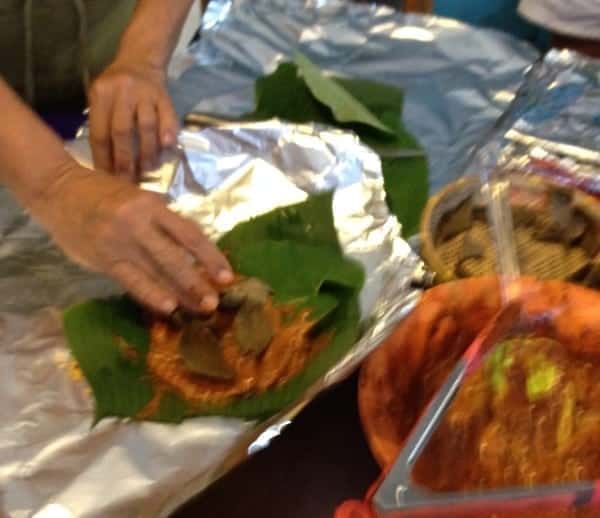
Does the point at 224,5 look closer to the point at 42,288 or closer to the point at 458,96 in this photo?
the point at 458,96

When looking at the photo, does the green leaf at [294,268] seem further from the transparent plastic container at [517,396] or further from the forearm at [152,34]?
the forearm at [152,34]

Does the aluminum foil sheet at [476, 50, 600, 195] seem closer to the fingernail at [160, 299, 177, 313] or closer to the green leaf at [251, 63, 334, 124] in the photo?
the green leaf at [251, 63, 334, 124]

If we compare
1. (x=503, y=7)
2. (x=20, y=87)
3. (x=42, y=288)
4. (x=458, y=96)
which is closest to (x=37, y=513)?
(x=42, y=288)

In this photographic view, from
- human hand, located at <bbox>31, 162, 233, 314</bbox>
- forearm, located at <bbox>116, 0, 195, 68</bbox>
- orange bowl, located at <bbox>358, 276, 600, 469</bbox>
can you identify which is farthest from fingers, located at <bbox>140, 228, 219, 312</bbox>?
forearm, located at <bbox>116, 0, 195, 68</bbox>

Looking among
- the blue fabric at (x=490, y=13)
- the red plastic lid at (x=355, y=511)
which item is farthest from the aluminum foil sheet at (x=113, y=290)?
the blue fabric at (x=490, y=13)

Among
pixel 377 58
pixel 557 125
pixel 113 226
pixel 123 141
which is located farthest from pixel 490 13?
pixel 113 226
